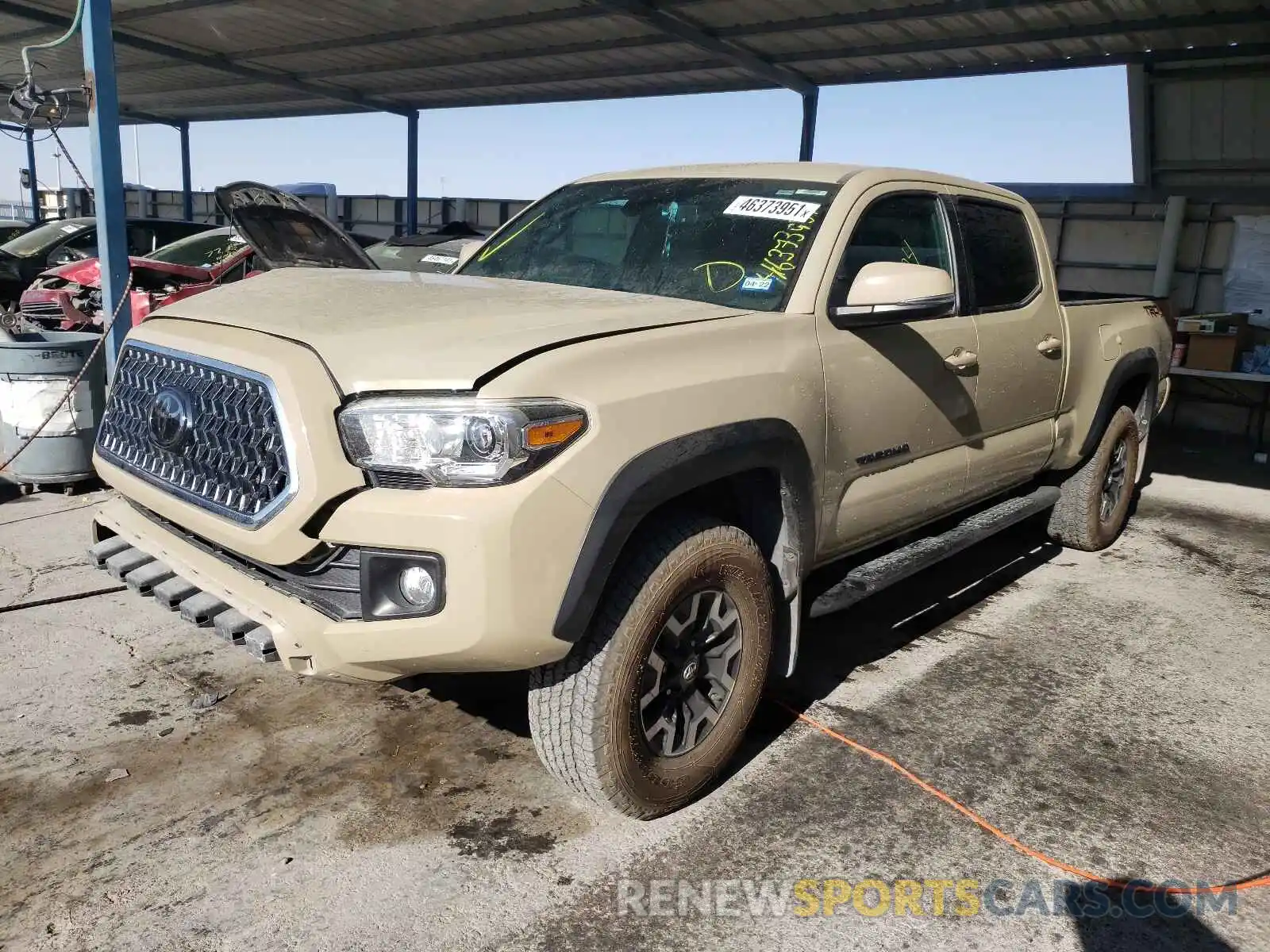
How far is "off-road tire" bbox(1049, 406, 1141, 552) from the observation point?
5.35 m

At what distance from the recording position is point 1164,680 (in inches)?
157

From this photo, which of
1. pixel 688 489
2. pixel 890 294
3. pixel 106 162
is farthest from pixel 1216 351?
pixel 106 162

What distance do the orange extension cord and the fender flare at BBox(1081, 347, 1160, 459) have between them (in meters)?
2.52

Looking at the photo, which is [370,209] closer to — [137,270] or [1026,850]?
[137,270]

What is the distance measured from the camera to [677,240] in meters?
3.53

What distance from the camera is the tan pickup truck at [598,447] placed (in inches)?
90.5

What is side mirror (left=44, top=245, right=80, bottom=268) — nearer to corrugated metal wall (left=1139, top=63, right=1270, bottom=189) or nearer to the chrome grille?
the chrome grille

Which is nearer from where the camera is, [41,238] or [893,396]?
[893,396]

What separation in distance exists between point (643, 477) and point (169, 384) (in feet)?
4.45

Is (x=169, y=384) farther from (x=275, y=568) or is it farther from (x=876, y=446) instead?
(x=876, y=446)

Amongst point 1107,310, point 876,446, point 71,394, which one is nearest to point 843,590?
point 876,446

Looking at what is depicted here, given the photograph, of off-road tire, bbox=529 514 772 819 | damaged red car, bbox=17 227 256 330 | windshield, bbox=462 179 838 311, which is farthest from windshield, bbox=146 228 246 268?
off-road tire, bbox=529 514 772 819

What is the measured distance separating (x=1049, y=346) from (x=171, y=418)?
142 inches

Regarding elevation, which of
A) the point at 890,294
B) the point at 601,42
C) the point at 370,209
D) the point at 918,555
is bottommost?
the point at 918,555
